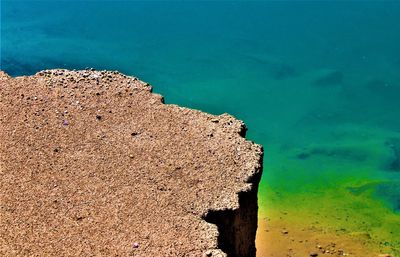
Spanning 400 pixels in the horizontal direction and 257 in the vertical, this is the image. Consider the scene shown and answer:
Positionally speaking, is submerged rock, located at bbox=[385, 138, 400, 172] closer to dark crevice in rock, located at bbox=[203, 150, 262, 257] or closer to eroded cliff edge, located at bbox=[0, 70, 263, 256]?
eroded cliff edge, located at bbox=[0, 70, 263, 256]

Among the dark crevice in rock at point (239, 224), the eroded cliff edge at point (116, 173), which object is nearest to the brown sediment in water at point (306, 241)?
the dark crevice in rock at point (239, 224)

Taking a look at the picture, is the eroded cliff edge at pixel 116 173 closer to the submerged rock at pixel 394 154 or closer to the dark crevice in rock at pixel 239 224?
the dark crevice in rock at pixel 239 224

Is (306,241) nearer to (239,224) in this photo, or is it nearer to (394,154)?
(239,224)

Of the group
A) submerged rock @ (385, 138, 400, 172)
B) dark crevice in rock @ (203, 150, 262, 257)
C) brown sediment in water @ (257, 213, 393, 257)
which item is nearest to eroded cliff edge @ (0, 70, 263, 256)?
dark crevice in rock @ (203, 150, 262, 257)

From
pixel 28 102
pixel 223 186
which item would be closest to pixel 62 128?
pixel 28 102

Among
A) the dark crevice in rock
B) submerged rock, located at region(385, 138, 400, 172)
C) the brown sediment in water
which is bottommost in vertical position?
the dark crevice in rock

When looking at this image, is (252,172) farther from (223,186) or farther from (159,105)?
(159,105)
